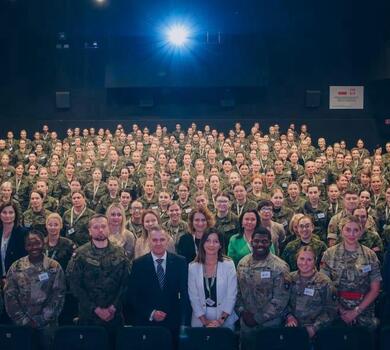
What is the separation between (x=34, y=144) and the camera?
14617mm

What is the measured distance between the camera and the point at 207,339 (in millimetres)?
3740

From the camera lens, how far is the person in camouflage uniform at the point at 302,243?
502 cm

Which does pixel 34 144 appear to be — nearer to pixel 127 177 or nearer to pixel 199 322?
pixel 127 177

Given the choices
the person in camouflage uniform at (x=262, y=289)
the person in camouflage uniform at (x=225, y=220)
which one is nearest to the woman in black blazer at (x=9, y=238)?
the person in camouflage uniform at (x=225, y=220)

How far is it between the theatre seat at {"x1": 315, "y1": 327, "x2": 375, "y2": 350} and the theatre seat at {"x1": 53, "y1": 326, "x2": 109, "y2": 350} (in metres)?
1.53

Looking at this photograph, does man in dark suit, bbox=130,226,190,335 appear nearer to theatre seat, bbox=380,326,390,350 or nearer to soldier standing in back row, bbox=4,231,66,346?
soldier standing in back row, bbox=4,231,66,346

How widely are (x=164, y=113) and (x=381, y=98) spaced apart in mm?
7236

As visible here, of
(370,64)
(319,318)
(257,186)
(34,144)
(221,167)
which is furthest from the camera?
(370,64)

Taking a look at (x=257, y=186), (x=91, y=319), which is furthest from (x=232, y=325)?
(x=257, y=186)

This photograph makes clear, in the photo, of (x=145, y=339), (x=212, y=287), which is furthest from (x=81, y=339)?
(x=212, y=287)

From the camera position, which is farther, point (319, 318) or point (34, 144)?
point (34, 144)

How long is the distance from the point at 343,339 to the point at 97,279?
6.29 ft

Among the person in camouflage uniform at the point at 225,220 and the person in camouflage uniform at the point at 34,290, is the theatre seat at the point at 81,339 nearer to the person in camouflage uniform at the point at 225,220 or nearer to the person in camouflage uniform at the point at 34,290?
the person in camouflage uniform at the point at 34,290

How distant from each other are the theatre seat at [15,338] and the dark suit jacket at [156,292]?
87 cm
